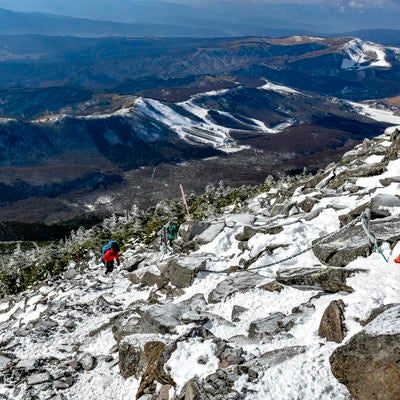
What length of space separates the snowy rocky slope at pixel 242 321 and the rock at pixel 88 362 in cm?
4

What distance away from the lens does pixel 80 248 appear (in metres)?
38.2

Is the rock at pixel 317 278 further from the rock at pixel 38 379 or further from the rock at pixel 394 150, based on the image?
the rock at pixel 394 150

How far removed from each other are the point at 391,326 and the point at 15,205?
617ft

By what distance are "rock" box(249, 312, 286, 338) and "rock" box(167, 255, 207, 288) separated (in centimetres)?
625

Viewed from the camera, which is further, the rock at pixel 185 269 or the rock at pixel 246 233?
the rock at pixel 246 233

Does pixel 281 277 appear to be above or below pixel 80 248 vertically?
above

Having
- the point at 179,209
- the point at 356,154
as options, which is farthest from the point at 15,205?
the point at 356,154

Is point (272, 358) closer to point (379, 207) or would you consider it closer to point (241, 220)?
point (379, 207)

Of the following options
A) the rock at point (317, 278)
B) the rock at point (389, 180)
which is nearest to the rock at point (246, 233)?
the rock at point (317, 278)

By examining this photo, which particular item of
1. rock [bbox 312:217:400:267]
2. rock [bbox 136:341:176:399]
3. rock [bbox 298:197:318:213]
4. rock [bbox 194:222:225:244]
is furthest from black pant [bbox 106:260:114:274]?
rock [bbox 136:341:176:399]

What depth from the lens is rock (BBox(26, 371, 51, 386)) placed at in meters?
12.7

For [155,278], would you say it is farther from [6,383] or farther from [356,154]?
[356,154]

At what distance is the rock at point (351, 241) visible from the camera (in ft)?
46.4

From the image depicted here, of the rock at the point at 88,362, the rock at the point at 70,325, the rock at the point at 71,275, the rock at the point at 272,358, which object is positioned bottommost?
the rock at the point at 71,275
